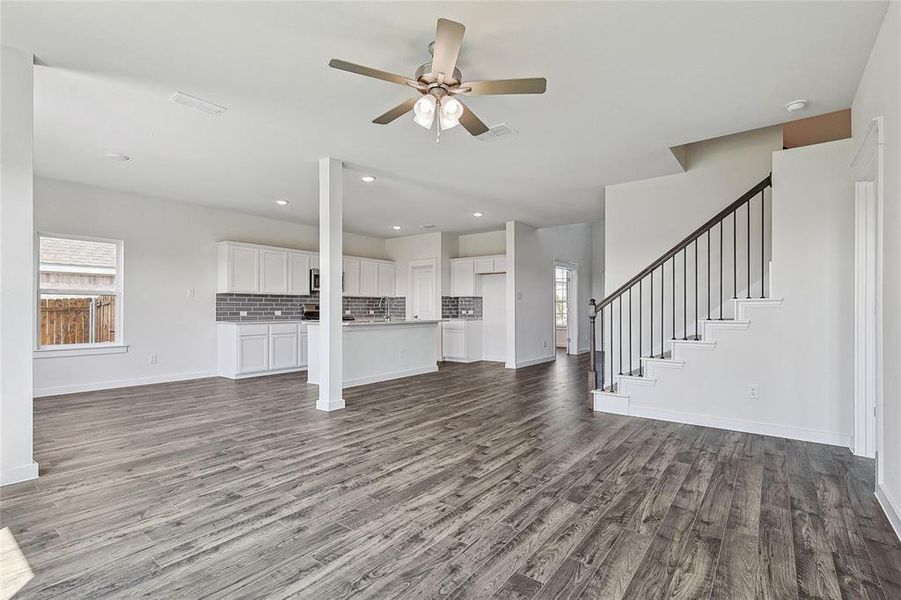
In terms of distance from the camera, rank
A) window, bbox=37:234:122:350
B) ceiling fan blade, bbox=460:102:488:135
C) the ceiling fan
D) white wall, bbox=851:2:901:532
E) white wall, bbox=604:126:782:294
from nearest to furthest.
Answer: white wall, bbox=851:2:901:532 → the ceiling fan → ceiling fan blade, bbox=460:102:488:135 → white wall, bbox=604:126:782:294 → window, bbox=37:234:122:350

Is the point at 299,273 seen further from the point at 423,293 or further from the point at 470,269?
the point at 470,269

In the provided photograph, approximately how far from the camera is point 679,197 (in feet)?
17.1

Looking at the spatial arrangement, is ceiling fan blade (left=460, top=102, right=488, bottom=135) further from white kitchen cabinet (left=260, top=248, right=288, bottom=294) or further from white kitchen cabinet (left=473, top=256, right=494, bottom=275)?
white kitchen cabinet (left=473, top=256, right=494, bottom=275)

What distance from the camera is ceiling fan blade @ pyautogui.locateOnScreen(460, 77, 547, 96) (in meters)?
2.50

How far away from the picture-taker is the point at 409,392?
18.5 feet

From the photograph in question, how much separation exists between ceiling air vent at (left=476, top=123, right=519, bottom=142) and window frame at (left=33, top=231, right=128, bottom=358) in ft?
17.2

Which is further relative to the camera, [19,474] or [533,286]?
[533,286]

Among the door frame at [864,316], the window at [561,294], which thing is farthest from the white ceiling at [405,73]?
the window at [561,294]

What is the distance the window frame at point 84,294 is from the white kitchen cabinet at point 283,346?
75.3 inches

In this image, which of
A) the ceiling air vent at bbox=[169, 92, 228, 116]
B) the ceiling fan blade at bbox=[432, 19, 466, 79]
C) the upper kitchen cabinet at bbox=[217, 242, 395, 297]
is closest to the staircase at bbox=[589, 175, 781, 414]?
the ceiling fan blade at bbox=[432, 19, 466, 79]

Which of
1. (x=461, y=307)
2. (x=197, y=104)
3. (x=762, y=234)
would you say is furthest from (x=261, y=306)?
(x=762, y=234)

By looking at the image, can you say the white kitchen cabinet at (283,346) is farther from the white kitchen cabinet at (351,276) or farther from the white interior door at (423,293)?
the white interior door at (423,293)

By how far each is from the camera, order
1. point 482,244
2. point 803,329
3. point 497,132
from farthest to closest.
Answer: point 482,244, point 497,132, point 803,329

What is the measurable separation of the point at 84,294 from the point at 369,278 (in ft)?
15.2
